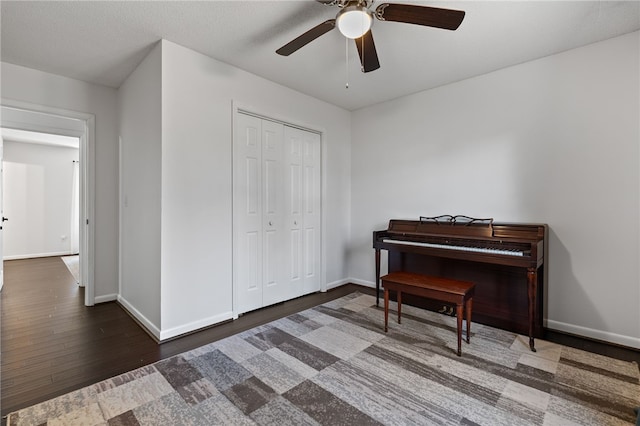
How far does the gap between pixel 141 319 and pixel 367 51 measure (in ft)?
10.2

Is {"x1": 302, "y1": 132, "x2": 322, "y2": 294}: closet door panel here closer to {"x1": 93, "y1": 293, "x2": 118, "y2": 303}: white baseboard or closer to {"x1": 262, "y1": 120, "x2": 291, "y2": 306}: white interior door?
{"x1": 262, "y1": 120, "x2": 291, "y2": 306}: white interior door

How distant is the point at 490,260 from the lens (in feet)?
8.00

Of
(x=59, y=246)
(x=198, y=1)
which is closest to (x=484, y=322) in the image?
(x=198, y=1)

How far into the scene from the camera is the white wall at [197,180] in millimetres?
2492

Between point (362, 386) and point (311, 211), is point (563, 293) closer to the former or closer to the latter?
point (362, 386)

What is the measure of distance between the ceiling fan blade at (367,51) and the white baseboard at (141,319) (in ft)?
9.03

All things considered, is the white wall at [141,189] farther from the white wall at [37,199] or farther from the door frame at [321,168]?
the white wall at [37,199]

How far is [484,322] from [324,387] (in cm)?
186

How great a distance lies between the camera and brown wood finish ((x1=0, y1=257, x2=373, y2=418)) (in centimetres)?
189

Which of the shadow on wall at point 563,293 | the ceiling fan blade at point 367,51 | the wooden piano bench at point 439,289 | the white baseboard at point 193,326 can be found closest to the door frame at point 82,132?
the white baseboard at point 193,326

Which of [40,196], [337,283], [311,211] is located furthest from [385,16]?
[40,196]

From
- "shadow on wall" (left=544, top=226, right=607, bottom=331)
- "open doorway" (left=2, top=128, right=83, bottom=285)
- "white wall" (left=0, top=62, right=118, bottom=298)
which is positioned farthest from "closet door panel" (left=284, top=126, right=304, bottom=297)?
"open doorway" (left=2, top=128, right=83, bottom=285)

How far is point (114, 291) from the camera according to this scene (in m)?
3.55

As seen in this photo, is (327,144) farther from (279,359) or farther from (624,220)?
(624,220)
